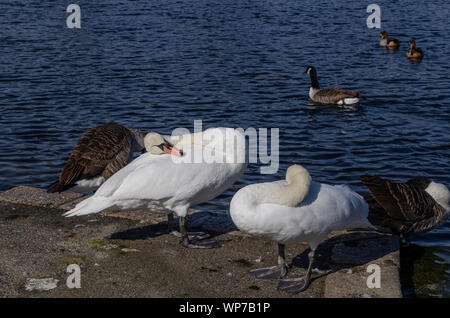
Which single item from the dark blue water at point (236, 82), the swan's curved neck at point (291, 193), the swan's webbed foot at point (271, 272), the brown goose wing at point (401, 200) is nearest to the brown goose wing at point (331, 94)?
the dark blue water at point (236, 82)

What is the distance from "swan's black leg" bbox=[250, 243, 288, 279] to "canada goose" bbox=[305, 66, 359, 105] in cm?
1082

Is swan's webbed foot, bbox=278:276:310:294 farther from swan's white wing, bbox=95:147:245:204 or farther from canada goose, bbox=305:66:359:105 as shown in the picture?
canada goose, bbox=305:66:359:105

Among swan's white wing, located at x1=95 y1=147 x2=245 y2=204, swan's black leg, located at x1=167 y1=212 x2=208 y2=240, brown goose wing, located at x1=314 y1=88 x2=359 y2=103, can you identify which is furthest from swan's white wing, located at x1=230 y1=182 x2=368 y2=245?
brown goose wing, located at x1=314 y1=88 x2=359 y2=103

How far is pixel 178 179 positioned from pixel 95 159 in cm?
228

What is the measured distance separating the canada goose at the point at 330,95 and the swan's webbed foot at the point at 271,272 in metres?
10.9

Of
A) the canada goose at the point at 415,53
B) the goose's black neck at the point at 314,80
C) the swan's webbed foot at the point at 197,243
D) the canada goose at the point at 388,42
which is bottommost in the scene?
the swan's webbed foot at the point at 197,243

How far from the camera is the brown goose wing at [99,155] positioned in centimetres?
850

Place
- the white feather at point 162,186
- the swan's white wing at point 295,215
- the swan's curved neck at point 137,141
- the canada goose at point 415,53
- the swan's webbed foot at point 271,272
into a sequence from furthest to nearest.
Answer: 1. the canada goose at point 415,53
2. the swan's curved neck at point 137,141
3. the white feather at point 162,186
4. the swan's webbed foot at point 271,272
5. the swan's white wing at point 295,215

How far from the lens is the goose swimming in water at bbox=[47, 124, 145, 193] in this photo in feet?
27.7

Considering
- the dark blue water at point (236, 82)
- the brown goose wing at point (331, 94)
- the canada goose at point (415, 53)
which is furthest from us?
the canada goose at point (415, 53)

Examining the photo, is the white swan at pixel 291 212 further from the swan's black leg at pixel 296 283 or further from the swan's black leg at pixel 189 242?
the swan's black leg at pixel 189 242

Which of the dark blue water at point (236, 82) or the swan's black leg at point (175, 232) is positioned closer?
the swan's black leg at point (175, 232)
